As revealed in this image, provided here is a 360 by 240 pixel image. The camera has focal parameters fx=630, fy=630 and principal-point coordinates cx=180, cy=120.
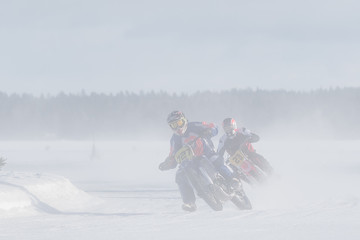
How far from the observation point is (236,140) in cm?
1234

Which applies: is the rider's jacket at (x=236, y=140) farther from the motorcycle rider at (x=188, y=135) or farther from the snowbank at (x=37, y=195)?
the snowbank at (x=37, y=195)

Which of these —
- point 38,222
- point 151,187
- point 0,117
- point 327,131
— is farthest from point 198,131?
point 0,117

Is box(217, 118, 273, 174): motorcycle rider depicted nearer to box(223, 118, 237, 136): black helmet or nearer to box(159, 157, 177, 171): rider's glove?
box(223, 118, 237, 136): black helmet

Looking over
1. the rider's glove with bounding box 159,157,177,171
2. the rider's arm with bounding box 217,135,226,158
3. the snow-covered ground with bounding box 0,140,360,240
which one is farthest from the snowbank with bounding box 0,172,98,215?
the rider's arm with bounding box 217,135,226,158

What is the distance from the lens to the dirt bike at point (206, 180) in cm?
1104

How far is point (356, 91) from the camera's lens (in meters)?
118

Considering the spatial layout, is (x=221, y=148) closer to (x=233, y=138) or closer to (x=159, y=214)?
(x=233, y=138)

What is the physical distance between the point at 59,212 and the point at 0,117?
11959 cm

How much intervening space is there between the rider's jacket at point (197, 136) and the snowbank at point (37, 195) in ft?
9.70

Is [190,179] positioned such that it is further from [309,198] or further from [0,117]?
[0,117]

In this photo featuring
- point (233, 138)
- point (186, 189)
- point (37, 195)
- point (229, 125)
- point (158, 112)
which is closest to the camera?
point (186, 189)

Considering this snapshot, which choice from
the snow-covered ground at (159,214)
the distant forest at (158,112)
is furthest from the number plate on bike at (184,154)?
the distant forest at (158,112)

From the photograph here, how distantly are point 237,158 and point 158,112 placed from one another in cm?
11126

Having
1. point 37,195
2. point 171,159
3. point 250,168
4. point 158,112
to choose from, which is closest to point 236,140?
point 250,168
